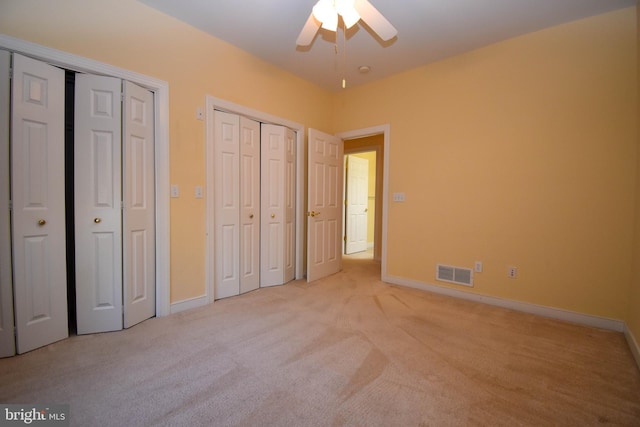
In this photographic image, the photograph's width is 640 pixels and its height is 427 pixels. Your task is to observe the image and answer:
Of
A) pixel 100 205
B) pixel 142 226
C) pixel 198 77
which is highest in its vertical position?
pixel 198 77

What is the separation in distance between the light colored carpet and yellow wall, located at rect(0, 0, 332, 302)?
2.54ft

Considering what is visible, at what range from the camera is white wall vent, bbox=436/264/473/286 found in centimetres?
296

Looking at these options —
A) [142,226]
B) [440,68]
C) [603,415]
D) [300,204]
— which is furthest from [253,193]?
[603,415]

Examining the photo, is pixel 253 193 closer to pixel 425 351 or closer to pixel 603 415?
pixel 425 351

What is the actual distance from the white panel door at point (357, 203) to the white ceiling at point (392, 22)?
2547 mm

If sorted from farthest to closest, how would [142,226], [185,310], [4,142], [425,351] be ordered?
[185,310], [142,226], [425,351], [4,142]

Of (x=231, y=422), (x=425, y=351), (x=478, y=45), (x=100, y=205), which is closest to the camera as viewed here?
(x=231, y=422)

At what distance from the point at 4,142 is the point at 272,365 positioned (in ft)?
7.43

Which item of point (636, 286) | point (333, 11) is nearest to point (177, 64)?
point (333, 11)

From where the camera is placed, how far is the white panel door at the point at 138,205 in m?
2.17

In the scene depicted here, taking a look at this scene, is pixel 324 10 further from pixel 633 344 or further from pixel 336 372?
pixel 633 344

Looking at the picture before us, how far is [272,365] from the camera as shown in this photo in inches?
67.0

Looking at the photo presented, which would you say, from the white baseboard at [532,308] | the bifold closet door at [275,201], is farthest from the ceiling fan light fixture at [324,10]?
the white baseboard at [532,308]

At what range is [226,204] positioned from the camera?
2.91 metres
